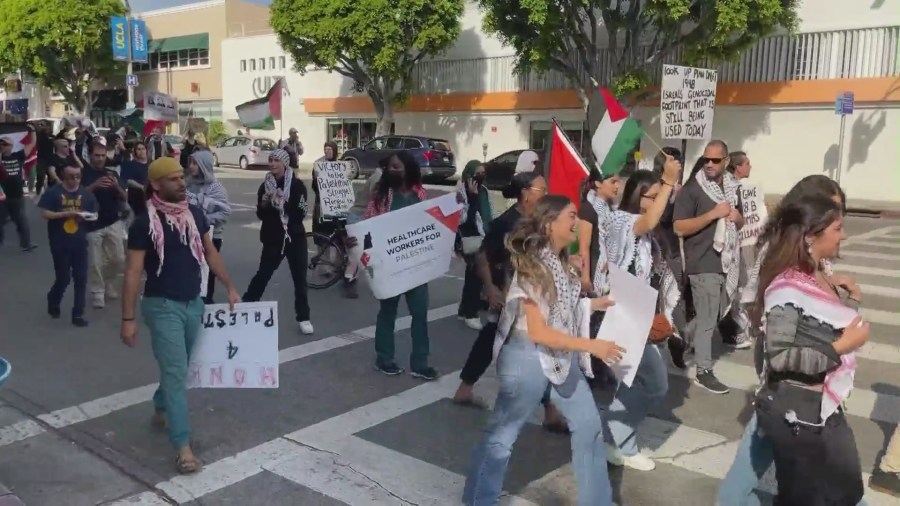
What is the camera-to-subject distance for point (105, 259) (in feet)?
28.4

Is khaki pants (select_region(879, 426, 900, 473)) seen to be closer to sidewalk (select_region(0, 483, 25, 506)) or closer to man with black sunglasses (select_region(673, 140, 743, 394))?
man with black sunglasses (select_region(673, 140, 743, 394))

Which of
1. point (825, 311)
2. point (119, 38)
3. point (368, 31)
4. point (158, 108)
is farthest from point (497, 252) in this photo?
point (119, 38)

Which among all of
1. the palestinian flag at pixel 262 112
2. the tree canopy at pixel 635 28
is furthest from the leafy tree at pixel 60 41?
the palestinian flag at pixel 262 112

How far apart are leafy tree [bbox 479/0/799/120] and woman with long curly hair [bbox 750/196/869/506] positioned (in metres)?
20.7

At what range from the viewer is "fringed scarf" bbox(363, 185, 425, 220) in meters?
6.17

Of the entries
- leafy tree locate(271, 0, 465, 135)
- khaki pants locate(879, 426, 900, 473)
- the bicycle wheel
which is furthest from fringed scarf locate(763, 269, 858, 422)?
leafy tree locate(271, 0, 465, 135)

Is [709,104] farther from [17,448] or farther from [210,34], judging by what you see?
[210,34]

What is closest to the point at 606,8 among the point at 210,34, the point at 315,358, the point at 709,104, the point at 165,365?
the point at 709,104

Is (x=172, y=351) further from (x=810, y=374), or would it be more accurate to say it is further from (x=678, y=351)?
(x=678, y=351)

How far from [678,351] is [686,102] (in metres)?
4.63

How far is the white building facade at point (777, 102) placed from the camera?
2316 centimetres

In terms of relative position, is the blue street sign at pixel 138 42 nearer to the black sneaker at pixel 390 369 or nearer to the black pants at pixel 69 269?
the black pants at pixel 69 269

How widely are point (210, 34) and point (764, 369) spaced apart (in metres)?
47.8

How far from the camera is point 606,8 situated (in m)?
24.0
